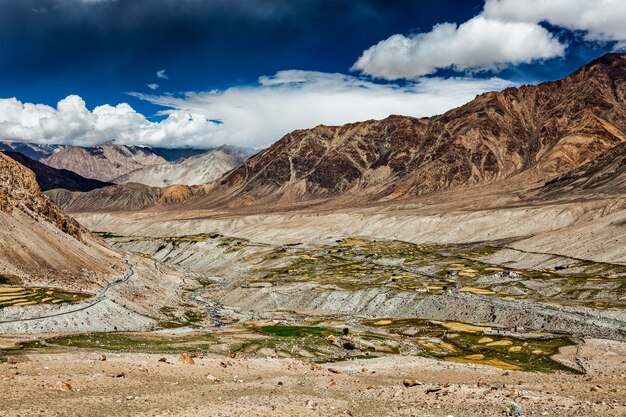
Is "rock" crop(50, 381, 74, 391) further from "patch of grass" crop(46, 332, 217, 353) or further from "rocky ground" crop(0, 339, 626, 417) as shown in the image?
"patch of grass" crop(46, 332, 217, 353)

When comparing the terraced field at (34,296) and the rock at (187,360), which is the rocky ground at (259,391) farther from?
the terraced field at (34,296)

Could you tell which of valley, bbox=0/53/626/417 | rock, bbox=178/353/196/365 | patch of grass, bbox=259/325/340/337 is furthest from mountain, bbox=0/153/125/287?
rock, bbox=178/353/196/365

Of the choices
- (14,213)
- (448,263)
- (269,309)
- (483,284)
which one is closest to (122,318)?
(269,309)

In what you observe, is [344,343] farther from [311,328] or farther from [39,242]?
[39,242]

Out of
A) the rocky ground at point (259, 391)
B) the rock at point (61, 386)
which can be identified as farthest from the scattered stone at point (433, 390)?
the rock at point (61, 386)

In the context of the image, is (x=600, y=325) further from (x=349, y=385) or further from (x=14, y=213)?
(x=14, y=213)

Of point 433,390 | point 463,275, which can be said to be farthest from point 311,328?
point 463,275
